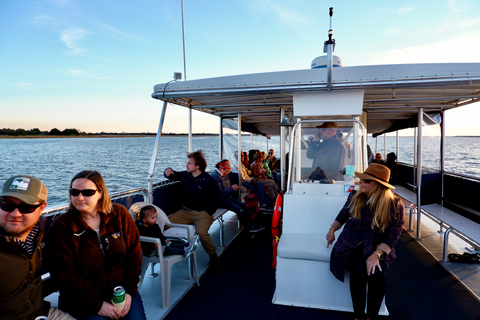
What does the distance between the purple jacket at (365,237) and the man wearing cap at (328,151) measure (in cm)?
109

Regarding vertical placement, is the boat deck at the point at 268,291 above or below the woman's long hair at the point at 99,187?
below

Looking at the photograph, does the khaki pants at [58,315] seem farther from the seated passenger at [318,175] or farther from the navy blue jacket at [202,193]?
the seated passenger at [318,175]

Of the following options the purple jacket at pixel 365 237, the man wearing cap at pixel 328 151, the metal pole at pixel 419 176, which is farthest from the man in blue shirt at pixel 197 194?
the metal pole at pixel 419 176

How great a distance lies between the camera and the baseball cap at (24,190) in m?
1.59

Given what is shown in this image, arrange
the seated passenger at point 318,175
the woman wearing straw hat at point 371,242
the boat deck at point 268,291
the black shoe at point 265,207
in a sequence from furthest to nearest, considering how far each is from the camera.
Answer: the black shoe at point 265,207 → the seated passenger at point 318,175 → the boat deck at point 268,291 → the woman wearing straw hat at point 371,242

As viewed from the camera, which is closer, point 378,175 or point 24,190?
point 24,190

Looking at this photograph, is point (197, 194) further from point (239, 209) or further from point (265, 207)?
point (265, 207)

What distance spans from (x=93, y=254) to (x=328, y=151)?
9.81ft

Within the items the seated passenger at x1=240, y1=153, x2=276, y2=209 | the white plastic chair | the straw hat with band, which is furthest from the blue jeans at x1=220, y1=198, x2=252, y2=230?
the straw hat with band

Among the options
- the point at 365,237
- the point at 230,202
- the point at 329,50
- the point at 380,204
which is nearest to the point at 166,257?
the point at 365,237

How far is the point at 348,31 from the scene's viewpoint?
422cm

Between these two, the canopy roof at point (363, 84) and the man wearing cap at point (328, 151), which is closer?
the canopy roof at point (363, 84)

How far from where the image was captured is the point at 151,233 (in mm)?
3047

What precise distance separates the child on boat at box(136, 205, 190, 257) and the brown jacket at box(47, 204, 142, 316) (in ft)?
2.62
